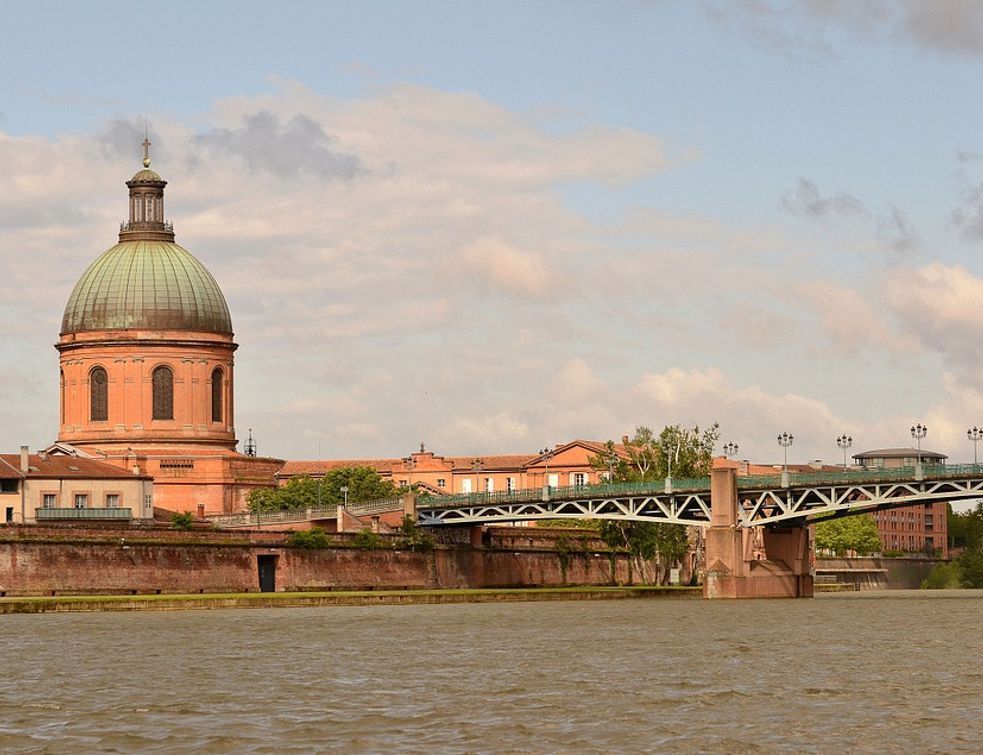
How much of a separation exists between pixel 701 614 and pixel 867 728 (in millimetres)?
43531

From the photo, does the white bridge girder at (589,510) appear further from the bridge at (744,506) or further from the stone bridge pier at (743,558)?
the stone bridge pier at (743,558)

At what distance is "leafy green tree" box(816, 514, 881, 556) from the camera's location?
17988 centimetres

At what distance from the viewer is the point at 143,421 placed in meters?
126

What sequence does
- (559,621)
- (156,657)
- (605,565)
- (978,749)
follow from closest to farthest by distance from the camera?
(978,749) < (156,657) < (559,621) < (605,565)

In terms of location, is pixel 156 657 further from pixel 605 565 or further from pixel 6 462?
pixel 605 565

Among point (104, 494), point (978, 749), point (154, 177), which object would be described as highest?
point (154, 177)

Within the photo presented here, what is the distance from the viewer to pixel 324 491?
127750 millimetres

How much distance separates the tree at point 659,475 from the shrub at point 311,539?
71.7ft

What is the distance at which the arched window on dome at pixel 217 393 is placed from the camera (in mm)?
128625

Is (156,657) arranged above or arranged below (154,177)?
below

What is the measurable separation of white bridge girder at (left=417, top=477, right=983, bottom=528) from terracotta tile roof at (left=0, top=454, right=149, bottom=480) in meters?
16.9

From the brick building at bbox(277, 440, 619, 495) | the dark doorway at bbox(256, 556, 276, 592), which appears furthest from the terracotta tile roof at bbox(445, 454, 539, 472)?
the dark doorway at bbox(256, 556, 276, 592)

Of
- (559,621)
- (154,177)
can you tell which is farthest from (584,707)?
(154,177)

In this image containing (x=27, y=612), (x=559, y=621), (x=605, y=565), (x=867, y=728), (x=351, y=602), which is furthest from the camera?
(x=605, y=565)
